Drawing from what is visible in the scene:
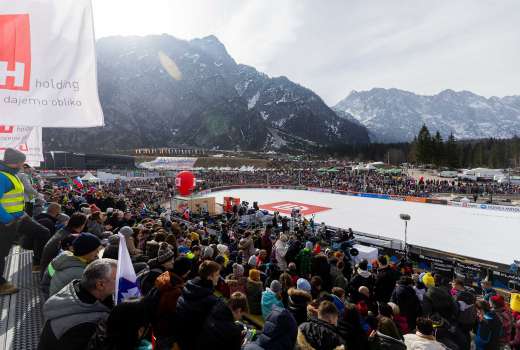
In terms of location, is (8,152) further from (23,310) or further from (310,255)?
(310,255)

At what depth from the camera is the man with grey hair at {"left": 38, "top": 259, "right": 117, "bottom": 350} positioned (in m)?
1.97

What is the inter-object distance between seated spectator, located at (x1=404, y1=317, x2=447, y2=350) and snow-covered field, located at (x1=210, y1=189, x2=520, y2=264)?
17.2 m

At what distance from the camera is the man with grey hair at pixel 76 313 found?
6.45 feet

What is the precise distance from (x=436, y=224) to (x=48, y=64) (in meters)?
27.1

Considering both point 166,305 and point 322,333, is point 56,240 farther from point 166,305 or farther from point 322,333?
point 322,333

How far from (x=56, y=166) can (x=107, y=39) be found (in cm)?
16842

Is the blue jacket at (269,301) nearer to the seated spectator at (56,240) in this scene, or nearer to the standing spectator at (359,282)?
the standing spectator at (359,282)

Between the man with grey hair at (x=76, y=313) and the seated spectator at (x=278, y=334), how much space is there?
4.42 feet

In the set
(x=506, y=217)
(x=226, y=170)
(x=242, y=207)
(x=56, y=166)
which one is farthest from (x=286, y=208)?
(x=56, y=166)

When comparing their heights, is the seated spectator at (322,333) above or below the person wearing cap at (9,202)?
below

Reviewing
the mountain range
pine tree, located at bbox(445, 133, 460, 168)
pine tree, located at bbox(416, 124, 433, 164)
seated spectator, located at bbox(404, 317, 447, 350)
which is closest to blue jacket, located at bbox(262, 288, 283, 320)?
seated spectator, located at bbox(404, 317, 447, 350)

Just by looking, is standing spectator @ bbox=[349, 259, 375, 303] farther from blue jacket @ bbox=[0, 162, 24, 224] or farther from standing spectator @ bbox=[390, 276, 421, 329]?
blue jacket @ bbox=[0, 162, 24, 224]

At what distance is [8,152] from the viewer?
12.1 feet

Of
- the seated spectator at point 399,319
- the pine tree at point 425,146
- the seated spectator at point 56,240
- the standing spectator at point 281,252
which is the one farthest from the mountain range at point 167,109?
the seated spectator at point 399,319
